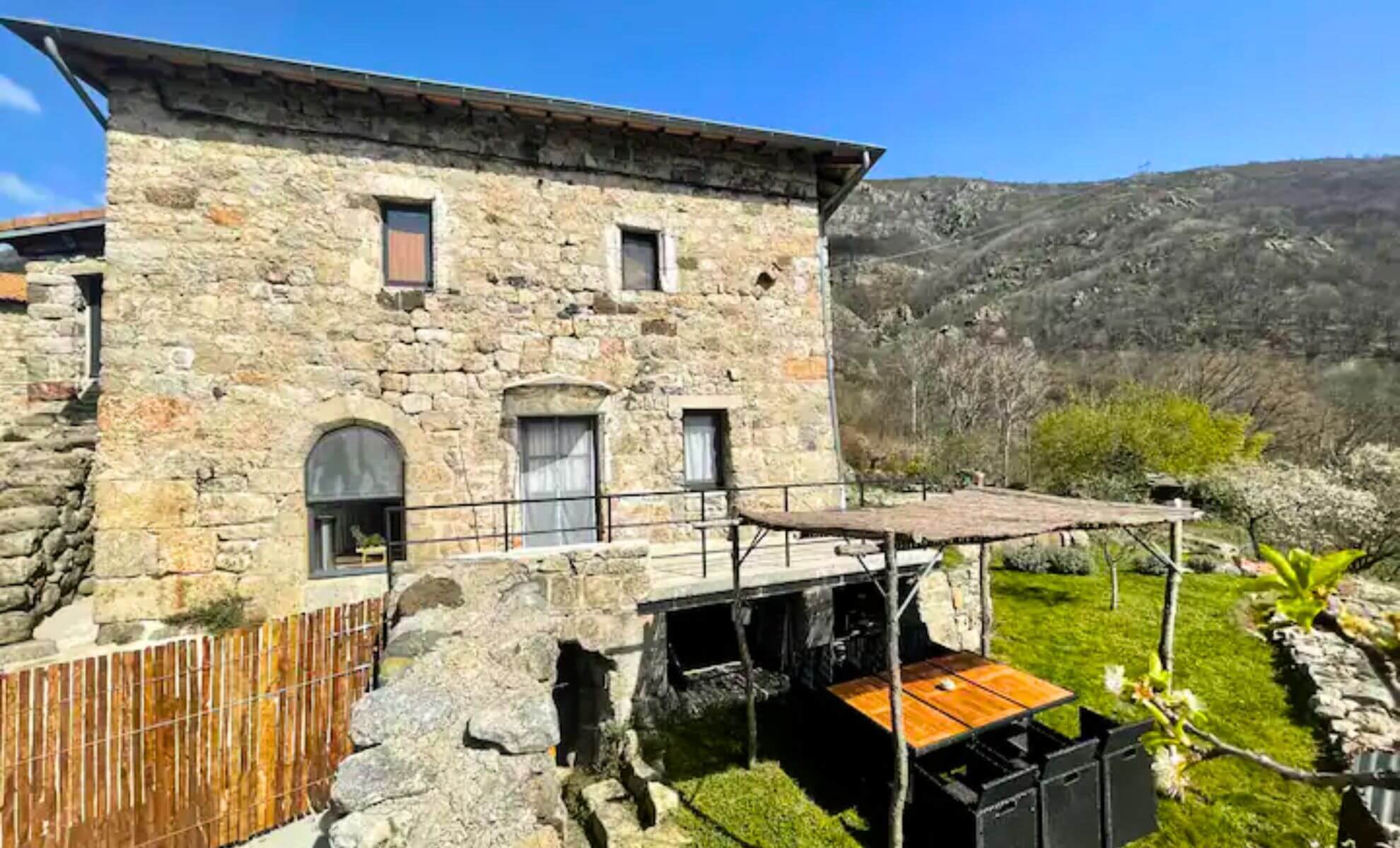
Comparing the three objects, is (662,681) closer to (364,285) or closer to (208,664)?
(208,664)

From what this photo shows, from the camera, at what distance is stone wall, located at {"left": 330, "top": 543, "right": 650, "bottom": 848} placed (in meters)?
2.94

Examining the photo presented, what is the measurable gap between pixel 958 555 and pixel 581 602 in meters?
8.31

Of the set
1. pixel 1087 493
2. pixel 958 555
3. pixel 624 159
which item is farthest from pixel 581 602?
pixel 1087 493

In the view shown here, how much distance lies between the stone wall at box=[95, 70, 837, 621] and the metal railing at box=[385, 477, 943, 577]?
9cm

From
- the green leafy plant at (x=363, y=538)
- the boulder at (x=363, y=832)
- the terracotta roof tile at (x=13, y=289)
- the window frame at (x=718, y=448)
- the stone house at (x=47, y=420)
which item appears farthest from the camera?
the terracotta roof tile at (x=13, y=289)

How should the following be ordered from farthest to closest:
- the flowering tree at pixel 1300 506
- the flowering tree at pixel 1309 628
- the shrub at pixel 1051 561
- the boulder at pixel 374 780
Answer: the shrub at pixel 1051 561
the flowering tree at pixel 1300 506
the boulder at pixel 374 780
the flowering tree at pixel 1309 628

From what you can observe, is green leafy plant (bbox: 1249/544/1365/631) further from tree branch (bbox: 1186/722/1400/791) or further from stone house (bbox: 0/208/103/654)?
stone house (bbox: 0/208/103/654)

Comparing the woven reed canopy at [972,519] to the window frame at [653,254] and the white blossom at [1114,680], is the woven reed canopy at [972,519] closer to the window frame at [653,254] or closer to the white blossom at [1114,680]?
the white blossom at [1114,680]

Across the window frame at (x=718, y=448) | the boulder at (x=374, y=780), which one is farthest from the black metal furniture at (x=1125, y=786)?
the boulder at (x=374, y=780)

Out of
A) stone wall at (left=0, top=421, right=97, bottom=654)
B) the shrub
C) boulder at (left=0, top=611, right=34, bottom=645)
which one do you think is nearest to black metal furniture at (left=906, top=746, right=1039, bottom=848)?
stone wall at (left=0, top=421, right=97, bottom=654)

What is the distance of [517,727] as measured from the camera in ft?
11.4

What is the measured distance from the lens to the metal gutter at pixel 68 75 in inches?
229

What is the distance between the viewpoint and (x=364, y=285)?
23.4ft

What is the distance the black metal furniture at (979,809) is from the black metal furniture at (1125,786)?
74 centimetres
